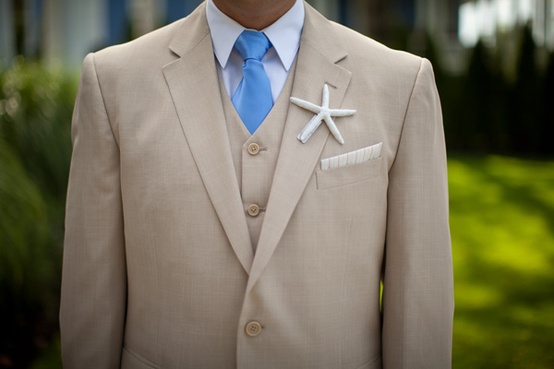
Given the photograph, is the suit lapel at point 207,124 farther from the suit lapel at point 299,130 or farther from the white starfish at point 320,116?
the white starfish at point 320,116

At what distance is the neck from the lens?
5.97 feet

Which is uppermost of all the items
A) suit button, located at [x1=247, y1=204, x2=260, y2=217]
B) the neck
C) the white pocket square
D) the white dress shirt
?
the neck

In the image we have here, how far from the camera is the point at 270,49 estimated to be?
6.23 feet

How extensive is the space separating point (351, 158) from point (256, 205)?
299 mm

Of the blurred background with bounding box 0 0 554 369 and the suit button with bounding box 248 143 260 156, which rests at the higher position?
the suit button with bounding box 248 143 260 156

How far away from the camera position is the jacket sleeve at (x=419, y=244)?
185 centimetres

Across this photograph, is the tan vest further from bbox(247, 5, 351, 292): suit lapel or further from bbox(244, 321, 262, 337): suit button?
bbox(244, 321, 262, 337): suit button

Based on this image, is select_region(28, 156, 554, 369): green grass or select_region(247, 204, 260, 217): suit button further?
select_region(28, 156, 554, 369): green grass

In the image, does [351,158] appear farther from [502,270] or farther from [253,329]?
[502,270]

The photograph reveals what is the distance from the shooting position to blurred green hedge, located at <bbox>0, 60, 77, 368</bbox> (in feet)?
13.3

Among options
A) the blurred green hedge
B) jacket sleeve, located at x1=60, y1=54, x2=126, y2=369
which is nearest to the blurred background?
the blurred green hedge

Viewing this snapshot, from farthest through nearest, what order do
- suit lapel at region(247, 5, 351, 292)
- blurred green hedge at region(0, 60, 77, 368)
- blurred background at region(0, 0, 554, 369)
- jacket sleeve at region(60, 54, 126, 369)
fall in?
blurred background at region(0, 0, 554, 369) → blurred green hedge at region(0, 60, 77, 368) → jacket sleeve at region(60, 54, 126, 369) → suit lapel at region(247, 5, 351, 292)

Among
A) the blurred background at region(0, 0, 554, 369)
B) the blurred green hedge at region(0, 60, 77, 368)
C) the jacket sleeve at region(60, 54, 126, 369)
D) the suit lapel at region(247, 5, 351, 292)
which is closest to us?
the suit lapel at region(247, 5, 351, 292)

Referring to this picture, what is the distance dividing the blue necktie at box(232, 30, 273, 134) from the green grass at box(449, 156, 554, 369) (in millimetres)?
2813
